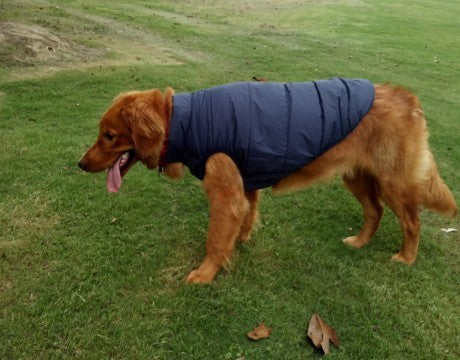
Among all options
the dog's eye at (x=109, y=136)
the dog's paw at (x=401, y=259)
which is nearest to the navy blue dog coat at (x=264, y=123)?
the dog's eye at (x=109, y=136)

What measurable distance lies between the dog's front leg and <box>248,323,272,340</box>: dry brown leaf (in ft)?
2.13

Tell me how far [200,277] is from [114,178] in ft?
3.72

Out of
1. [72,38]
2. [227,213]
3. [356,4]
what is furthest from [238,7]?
[227,213]

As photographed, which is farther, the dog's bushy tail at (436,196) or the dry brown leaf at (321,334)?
the dog's bushy tail at (436,196)

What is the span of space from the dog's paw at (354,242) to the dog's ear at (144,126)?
2270 mm

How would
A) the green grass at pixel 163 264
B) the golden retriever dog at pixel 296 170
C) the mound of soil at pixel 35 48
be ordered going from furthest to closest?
1. the mound of soil at pixel 35 48
2. the golden retriever dog at pixel 296 170
3. the green grass at pixel 163 264

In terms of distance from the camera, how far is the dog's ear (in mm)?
3643

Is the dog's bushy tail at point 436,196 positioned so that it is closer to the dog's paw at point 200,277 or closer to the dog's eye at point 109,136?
the dog's paw at point 200,277

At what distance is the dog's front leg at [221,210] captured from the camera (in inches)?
149

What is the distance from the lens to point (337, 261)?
447cm

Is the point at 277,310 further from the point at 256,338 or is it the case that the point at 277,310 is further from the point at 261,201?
the point at 261,201

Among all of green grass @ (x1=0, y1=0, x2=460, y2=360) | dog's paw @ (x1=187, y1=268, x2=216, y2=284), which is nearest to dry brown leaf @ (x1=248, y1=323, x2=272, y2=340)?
green grass @ (x1=0, y1=0, x2=460, y2=360)

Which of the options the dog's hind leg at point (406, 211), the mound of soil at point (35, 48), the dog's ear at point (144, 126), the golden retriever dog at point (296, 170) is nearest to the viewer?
the dog's ear at point (144, 126)

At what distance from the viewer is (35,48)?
29.2 ft
